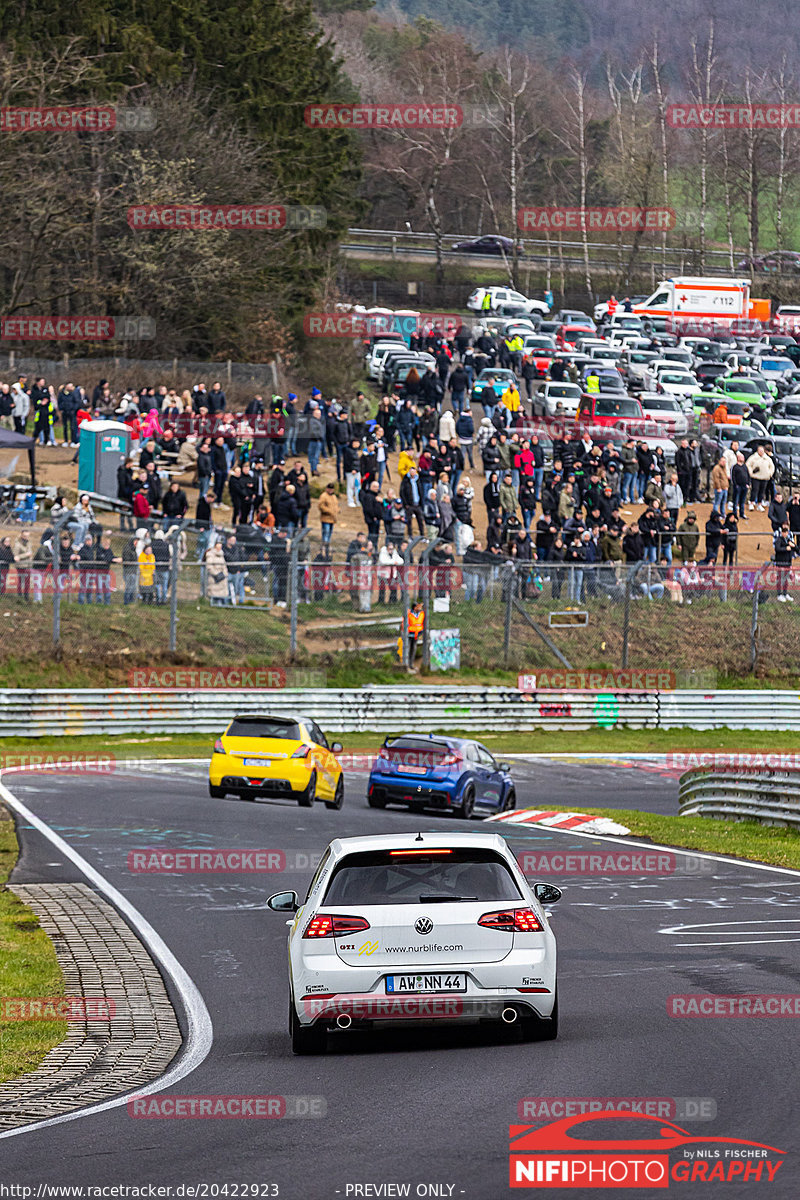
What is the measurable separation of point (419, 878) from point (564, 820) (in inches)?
515

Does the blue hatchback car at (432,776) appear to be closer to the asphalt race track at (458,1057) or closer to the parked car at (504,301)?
the asphalt race track at (458,1057)

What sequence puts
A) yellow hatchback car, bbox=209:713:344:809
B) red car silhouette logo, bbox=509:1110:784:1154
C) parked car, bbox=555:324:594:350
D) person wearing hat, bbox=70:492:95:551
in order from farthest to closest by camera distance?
parked car, bbox=555:324:594:350, person wearing hat, bbox=70:492:95:551, yellow hatchback car, bbox=209:713:344:809, red car silhouette logo, bbox=509:1110:784:1154

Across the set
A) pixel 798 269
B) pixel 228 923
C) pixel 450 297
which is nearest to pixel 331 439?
pixel 228 923

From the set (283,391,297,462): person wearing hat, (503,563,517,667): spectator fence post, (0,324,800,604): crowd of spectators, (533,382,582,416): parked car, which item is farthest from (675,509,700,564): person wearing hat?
(533,382,582,416): parked car

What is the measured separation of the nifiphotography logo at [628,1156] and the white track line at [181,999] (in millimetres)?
2136

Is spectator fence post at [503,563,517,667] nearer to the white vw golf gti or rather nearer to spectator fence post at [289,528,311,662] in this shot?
spectator fence post at [289,528,311,662]

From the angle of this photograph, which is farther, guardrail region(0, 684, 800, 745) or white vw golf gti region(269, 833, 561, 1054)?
guardrail region(0, 684, 800, 745)

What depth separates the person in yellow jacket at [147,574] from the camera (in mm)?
30484

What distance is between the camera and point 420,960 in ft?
31.0

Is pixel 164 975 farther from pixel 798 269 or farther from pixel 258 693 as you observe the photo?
pixel 798 269

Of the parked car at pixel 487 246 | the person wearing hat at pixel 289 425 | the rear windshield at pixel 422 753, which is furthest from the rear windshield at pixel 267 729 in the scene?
the parked car at pixel 487 246

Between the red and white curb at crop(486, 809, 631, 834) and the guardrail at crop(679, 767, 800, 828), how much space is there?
1722 mm

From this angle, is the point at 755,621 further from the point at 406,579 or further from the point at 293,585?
the point at 293,585

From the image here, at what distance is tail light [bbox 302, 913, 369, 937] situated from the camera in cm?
956
